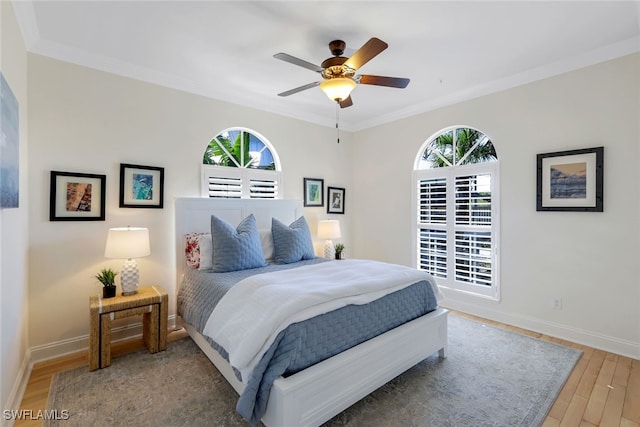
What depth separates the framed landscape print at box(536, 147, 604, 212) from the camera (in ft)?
9.15

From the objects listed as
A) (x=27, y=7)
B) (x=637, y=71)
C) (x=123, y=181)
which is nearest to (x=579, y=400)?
(x=637, y=71)

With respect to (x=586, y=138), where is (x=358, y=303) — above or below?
below

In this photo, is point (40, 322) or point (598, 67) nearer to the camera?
point (40, 322)

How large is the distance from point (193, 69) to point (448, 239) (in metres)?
3.53

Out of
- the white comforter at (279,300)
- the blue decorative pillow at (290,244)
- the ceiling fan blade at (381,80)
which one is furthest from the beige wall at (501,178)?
the ceiling fan blade at (381,80)

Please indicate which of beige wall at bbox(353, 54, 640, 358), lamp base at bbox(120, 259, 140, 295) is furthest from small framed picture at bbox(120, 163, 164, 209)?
beige wall at bbox(353, 54, 640, 358)

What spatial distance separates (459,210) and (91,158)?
4023 millimetres

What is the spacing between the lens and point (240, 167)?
151 inches

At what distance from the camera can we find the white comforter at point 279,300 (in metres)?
1.72

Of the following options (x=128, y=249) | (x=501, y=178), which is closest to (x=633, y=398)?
(x=501, y=178)

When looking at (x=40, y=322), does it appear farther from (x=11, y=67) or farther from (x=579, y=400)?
(x=579, y=400)

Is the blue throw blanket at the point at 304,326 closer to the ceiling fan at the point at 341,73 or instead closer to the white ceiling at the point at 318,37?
the ceiling fan at the point at 341,73

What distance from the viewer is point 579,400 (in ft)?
6.77

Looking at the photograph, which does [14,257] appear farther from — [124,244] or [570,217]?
[570,217]
